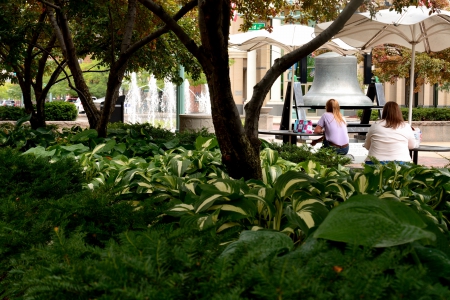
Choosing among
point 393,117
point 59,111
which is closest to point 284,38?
point 393,117

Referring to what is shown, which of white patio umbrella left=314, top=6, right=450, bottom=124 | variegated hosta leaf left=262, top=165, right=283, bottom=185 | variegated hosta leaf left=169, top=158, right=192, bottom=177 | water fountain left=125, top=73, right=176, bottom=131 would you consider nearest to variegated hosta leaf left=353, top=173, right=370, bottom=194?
variegated hosta leaf left=262, top=165, right=283, bottom=185

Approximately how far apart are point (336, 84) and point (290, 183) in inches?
379

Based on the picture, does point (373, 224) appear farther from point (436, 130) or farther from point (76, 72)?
point (436, 130)

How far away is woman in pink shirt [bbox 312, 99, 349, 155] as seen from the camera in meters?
9.30

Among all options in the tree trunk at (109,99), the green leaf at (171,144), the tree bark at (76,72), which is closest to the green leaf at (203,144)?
the green leaf at (171,144)

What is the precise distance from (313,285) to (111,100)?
22.5ft

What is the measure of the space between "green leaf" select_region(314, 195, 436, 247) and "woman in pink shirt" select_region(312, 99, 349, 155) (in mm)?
7731

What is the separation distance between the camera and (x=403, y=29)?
1139cm

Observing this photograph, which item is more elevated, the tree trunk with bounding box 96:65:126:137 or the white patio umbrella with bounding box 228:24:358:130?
the white patio umbrella with bounding box 228:24:358:130

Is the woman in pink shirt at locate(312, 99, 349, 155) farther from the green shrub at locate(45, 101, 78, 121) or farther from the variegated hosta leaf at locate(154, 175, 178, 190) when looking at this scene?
the green shrub at locate(45, 101, 78, 121)

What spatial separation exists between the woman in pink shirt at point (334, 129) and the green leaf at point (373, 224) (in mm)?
7731

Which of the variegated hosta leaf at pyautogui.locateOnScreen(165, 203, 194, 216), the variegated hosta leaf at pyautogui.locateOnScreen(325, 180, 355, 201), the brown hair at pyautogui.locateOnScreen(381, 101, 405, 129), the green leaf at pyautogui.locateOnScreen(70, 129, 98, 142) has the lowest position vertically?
the variegated hosta leaf at pyautogui.locateOnScreen(165, 203, 194, 216)

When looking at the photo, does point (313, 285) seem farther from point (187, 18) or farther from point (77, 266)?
point (187, 18)

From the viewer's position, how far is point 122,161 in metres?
5.58
